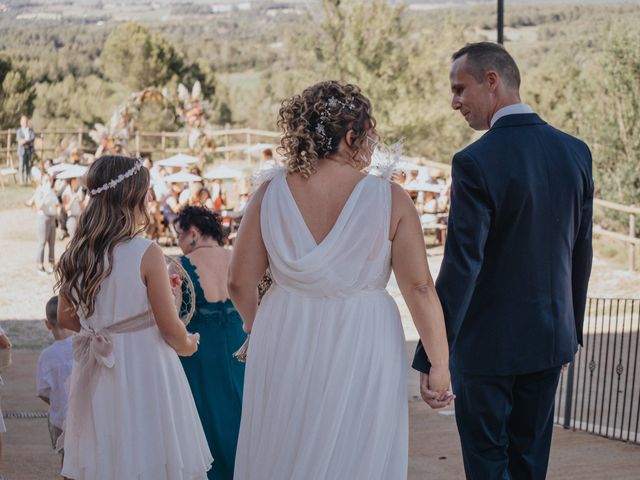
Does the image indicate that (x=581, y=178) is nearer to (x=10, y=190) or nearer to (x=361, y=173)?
(x=361, y=173)

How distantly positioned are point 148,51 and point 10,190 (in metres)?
22.7

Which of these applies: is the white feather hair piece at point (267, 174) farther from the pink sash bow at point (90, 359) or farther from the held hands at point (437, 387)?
the held hands at point (437, 387)

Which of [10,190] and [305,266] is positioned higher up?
[305,266]

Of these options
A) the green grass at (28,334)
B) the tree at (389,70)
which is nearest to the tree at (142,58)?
the tree at (389,70)

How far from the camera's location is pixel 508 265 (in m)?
3.38

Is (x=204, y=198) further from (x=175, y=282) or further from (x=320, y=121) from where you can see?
(x=320, y=121)

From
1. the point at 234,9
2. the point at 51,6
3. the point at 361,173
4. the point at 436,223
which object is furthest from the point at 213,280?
the point at 234,9

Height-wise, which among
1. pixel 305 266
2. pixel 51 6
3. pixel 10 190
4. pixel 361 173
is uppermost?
pixel 51 6

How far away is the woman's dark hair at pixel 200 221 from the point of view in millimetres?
5301

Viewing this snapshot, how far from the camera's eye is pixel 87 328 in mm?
3627

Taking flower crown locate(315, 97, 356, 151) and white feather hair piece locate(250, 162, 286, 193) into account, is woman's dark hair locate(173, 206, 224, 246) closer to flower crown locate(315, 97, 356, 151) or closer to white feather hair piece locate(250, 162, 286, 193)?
white feather hair piece locate(250, 162, 286, 193)

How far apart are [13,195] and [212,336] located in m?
25.5

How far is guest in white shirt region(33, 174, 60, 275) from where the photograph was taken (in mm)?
17203

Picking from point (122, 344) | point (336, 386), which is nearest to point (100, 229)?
point (122, 344)
